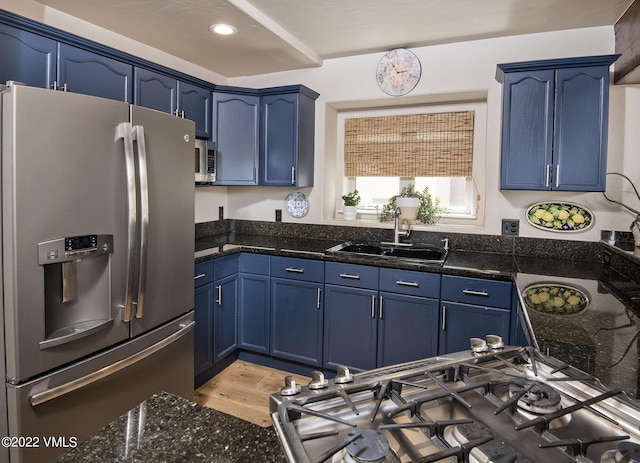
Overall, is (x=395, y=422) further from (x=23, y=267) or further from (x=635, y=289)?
(x=635, y=289)

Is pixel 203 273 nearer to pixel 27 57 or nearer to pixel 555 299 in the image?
pixel 27 57

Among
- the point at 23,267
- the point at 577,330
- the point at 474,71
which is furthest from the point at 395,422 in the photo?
the point at 474,71

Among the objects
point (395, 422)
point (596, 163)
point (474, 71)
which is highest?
point (474, 71)

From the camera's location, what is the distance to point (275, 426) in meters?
0.69

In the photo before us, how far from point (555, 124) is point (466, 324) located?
4.32 ft

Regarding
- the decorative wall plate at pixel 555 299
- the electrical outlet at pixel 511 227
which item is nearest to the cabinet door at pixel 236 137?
the electrical outlet at pixel 511 227

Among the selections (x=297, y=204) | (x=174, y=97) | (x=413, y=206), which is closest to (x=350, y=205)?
(x=297, y=204)

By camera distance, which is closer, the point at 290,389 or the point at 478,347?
the point at 290,389

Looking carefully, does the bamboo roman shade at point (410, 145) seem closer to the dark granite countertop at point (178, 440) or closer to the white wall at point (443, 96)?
the white wall at point (443, 96)

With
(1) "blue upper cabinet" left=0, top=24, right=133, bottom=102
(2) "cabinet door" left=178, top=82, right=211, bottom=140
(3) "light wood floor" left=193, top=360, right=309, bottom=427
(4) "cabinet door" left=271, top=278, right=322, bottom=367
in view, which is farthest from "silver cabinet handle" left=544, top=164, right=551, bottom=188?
(1) "blue upper cabinet" left=0, top=24, right=133, bottom=102

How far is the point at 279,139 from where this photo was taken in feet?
10.6

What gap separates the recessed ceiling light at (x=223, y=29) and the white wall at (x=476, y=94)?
0.91 meters

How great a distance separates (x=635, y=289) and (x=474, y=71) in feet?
5.75

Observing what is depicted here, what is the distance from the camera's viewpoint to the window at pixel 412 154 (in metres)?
3.19
